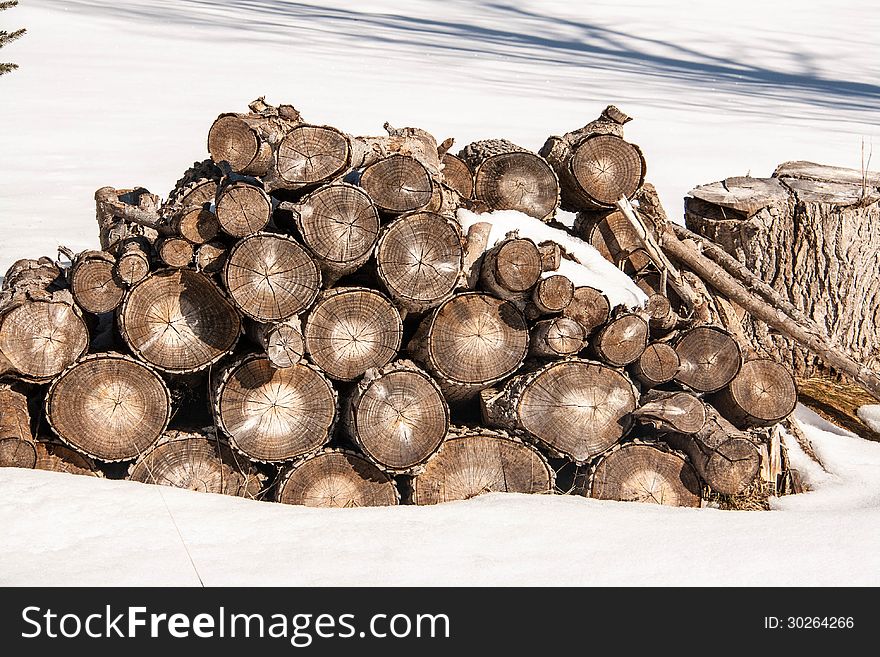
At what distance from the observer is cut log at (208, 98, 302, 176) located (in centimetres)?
564

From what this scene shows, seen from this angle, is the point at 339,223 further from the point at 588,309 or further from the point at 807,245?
the point at 807,245

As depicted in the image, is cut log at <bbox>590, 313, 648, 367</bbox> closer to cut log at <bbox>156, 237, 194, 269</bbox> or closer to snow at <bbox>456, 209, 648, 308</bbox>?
snow at <bbox>456, 209, 648, 308</bbox>

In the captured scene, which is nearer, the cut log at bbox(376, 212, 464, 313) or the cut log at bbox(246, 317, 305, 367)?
the cut log at bbox(246, 317, 305, 367)

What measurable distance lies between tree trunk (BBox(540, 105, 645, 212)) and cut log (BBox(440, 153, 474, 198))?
0.67 metres

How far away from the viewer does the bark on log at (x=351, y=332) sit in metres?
4.93

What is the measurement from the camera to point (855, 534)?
4.34 meters

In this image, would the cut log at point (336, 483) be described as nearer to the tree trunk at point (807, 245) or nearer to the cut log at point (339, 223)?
the cut log at point (339, 223)

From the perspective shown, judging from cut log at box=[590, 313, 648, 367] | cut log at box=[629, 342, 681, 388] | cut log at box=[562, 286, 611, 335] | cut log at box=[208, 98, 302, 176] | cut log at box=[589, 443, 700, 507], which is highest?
cut log at box=[208, 98, 302, 176]

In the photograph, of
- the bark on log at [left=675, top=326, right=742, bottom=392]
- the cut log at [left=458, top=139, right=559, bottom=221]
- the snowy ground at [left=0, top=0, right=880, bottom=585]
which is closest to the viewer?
the snowy ground at [left=0, top=0, right=880, bottom=585]

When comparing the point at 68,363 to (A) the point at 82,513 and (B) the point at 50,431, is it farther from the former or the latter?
(A) the point at 82,513

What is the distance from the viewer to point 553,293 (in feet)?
17.0

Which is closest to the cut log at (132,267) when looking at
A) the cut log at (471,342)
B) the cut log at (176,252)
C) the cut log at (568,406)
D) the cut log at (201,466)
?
the cut log at (176,252)

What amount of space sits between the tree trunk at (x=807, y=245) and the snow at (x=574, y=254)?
4.81 feet

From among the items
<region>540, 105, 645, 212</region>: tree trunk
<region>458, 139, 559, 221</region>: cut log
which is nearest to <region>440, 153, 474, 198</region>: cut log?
<region>458, 139, 559, 221</region>: cut log
